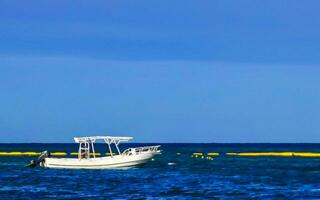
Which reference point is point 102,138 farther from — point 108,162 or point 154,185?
point 154,185

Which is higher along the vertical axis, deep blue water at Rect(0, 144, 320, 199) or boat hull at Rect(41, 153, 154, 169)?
boat hull at Rect(41, 153, 154, 169)

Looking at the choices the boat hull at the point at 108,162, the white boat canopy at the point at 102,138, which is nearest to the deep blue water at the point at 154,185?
the boat hull at the point at 108,162

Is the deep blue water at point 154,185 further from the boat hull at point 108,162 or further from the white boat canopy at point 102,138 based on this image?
the white boat canopy at point 102,138

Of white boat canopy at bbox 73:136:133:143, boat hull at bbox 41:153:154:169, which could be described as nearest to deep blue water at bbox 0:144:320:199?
boat hull at bbox 41:153:154:169

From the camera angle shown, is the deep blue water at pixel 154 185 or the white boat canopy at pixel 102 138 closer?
the deep blue water at pixel 154 185

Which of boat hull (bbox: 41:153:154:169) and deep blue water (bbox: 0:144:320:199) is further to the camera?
boat hull (bbox: 41:153:154:169)

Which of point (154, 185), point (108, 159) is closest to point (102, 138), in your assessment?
point (108, 159)

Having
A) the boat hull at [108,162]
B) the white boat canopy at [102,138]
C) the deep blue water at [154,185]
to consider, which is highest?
the white boat canopy at [102,138]

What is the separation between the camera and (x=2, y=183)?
69.6 meters

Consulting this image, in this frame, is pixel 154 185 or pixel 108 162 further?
pixel 108 162

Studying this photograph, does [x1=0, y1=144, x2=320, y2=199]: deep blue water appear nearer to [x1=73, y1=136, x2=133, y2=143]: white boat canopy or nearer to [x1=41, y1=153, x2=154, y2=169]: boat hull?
[x1=41, y1=153, x2=154, y2=169]: boat hull

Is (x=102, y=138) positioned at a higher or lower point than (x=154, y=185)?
higher

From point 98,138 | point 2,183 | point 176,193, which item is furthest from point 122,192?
point 98,138

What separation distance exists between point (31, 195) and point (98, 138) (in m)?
29.8
